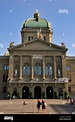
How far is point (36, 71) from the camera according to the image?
63.8 metres

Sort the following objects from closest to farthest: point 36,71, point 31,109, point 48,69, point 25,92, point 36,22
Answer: point 31,109, point 25,92, point 36,71, point 48,69, point 36,22

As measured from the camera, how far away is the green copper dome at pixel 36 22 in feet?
268

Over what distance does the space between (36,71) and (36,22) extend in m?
26.2

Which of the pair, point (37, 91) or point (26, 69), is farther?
point (26, 69)

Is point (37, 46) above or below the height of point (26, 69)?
above

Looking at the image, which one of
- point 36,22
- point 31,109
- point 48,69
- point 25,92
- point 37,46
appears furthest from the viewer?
point 36,22

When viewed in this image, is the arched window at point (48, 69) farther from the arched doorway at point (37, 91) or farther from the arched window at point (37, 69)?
the arched doorway at point (37, 91)

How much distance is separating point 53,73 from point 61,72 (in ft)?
7.92

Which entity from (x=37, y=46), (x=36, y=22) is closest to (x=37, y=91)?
(x=37, y=46)

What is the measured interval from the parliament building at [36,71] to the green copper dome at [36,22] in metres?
18.0

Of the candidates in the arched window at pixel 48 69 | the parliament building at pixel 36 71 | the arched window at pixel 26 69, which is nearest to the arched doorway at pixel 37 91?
the parliament building at pixel 36 71

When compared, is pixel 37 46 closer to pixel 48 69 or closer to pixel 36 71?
pixel 36 71

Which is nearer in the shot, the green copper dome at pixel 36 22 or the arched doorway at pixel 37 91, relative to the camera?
the arched doorway at pixel 37 91

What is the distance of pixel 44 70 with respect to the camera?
63.3 metres
